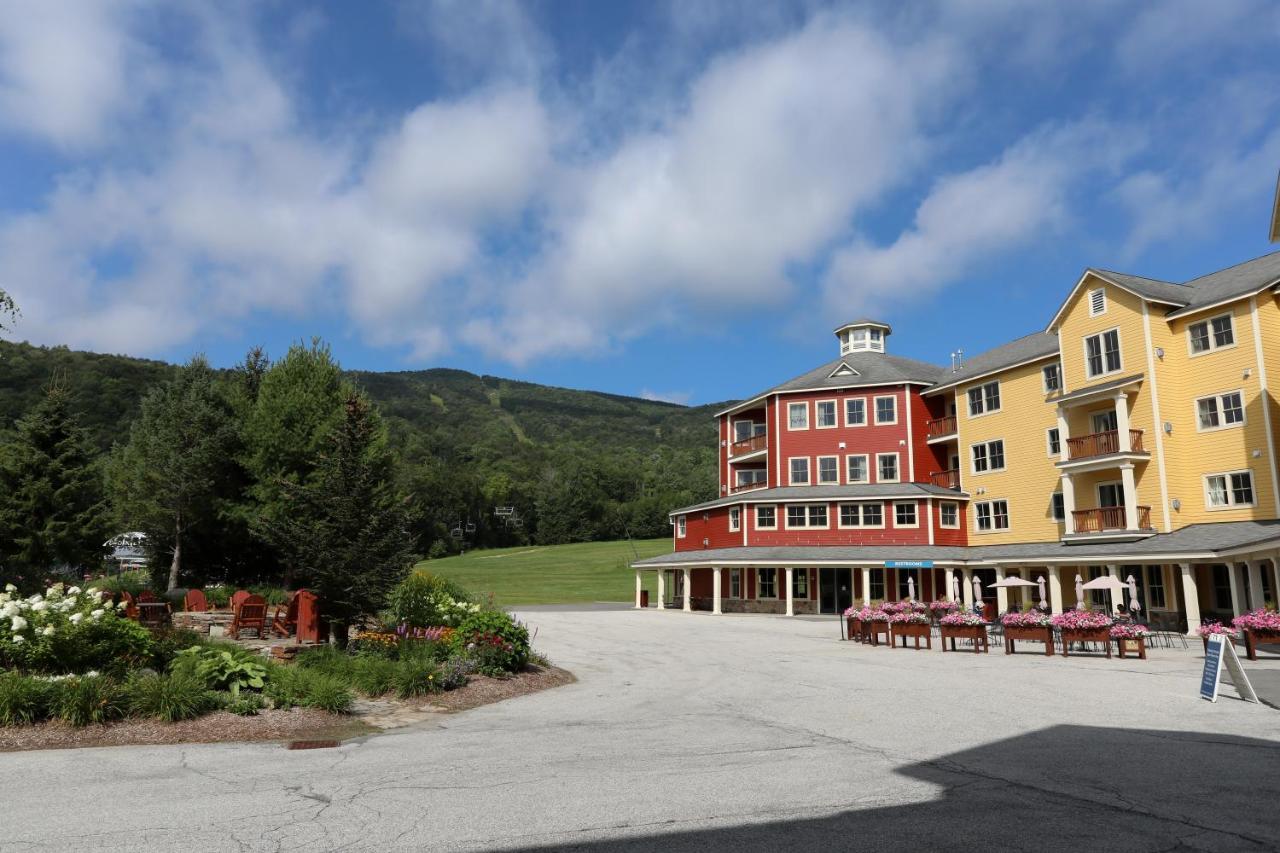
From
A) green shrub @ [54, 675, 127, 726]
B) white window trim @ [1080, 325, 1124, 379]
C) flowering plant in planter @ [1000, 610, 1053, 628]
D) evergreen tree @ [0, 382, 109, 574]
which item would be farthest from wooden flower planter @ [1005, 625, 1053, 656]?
evergreen tree @ [0, 382, 109, 574]

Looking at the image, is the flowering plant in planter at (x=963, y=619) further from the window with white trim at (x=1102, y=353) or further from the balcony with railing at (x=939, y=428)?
the balcony with railing at (x=939, y=428)

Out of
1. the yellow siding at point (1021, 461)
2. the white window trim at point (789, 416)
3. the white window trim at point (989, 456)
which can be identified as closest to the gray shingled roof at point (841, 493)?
the white window trim at point (989, 456)

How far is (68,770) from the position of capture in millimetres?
8086

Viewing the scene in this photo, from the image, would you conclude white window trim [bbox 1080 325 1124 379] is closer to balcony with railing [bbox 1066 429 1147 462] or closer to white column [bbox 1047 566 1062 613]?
balcony with railing [bbox 1066 429 1147 462]

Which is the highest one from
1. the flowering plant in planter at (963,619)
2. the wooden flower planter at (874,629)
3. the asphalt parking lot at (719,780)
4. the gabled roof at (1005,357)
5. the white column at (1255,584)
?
the gabled roof at (1005,357)

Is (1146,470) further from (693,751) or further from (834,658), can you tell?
(693,751)

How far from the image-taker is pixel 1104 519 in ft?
107

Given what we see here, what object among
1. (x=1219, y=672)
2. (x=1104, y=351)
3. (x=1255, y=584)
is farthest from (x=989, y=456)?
(x=1219, y=672)

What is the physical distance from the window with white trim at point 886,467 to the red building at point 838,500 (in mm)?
54

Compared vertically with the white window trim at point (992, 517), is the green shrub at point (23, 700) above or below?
below

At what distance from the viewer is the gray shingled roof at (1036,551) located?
27234 mm

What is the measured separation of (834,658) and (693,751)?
12.0 m

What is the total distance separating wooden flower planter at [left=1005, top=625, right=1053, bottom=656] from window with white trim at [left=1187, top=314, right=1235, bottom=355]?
1646 cm

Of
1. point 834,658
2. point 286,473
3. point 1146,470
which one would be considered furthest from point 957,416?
point 286,473
